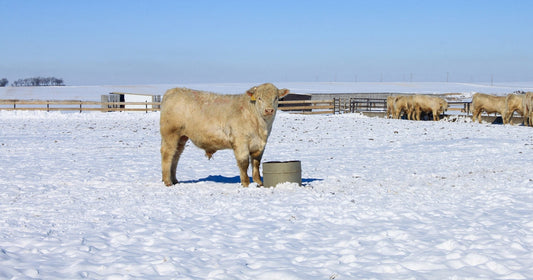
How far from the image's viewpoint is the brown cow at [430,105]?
103ft

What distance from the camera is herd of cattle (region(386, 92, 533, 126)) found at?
26.8 meters

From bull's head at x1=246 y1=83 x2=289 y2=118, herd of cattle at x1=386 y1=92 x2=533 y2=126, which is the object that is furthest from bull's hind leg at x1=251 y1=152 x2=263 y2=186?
herd of cattle at x1=386 y1=92 x2=533 y2=126

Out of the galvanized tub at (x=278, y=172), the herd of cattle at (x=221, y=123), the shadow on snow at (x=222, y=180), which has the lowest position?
the shadow on snow at (x=222, y=180)

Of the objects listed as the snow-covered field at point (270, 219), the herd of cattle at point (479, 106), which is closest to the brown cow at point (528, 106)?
the herd of cattle at point (479, 106)

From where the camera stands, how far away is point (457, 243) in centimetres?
590

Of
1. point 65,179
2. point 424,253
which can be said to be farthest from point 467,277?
point 65,179

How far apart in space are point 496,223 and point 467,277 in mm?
2195

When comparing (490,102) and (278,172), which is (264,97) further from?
(490,102)

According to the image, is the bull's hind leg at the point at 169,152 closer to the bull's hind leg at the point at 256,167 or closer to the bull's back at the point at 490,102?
the bull's hind leg at the point at 256,167

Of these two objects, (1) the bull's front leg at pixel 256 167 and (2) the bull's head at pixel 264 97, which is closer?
(2) the bull's head at pixel 264 97

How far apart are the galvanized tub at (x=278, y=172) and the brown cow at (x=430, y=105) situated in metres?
23.6

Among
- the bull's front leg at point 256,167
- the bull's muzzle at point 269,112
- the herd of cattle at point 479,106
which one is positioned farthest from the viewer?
the herd of cattle at point 479,106

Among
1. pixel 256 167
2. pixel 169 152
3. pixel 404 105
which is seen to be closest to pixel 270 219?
pixel 256 167

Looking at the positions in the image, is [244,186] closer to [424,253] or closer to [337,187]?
[337,187]
